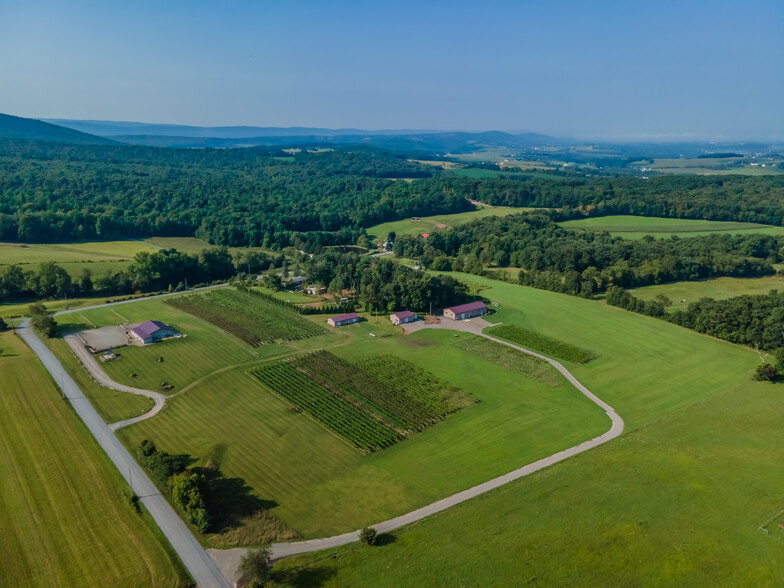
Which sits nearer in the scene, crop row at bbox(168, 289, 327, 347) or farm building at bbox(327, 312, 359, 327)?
crop row at bbox(168, 289, 327, 347)

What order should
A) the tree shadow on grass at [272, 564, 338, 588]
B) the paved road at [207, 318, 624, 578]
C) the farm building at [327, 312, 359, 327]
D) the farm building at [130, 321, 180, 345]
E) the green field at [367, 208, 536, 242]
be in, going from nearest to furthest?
the tree shadow on grass at [272, 564, 338, 588] < the paved road at [207, 318, 624, 578] < the farm building at [130, 321, 180, 345] < the farm building at [327, 312, 359, 327] < the green field at [367, 208, 536, 242]

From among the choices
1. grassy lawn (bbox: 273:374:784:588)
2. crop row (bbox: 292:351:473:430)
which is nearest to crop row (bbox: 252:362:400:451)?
crop row (bbox: 292:351:473:430)

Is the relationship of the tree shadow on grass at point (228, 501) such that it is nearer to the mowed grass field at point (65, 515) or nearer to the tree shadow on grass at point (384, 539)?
the mowed grass field at point (65, 515)

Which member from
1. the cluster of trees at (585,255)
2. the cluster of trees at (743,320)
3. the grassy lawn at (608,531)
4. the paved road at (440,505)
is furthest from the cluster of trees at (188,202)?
the grassy lawn at (608,531)

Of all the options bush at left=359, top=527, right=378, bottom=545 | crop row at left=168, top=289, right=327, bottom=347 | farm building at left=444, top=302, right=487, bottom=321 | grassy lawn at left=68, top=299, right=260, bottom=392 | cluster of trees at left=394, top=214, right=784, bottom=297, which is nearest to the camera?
bush at left=359, top=527, right=378, bottom=545

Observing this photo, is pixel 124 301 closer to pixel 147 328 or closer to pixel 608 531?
pixel 147 328

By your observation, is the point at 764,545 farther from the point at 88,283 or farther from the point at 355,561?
the point at 88,283

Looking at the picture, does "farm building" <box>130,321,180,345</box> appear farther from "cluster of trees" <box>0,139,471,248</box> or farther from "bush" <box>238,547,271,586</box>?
"cluster of trees" <box>0,139,471,248</box>
